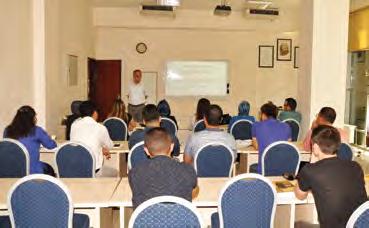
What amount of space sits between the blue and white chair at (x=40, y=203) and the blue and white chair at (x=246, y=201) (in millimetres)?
943

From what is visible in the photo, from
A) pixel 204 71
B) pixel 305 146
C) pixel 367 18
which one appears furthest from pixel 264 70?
pixel 305 146

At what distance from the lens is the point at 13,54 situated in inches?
220

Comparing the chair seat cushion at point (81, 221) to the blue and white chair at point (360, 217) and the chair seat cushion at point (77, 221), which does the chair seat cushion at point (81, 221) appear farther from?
the blue and white chair at point (360, 217)

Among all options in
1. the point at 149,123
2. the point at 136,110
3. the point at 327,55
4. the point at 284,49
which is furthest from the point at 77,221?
the point at 284,49

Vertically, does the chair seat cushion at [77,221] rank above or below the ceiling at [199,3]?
below

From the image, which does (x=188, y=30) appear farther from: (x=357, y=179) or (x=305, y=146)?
(x=357, y=179)

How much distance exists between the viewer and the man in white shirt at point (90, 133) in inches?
171

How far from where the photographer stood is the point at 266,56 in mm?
11555

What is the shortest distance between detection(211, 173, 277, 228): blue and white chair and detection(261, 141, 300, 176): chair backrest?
1413 millimetres

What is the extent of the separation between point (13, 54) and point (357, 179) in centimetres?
466

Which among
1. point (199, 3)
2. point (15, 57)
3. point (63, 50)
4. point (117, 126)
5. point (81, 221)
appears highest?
point (199, 3)

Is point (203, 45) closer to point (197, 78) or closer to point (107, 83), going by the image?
point (197, 78)

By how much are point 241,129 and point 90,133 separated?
2461 mm

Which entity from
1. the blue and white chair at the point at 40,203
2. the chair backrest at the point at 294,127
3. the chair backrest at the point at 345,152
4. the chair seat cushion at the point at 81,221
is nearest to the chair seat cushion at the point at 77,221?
the chair seat cushion at the point at 81,221
